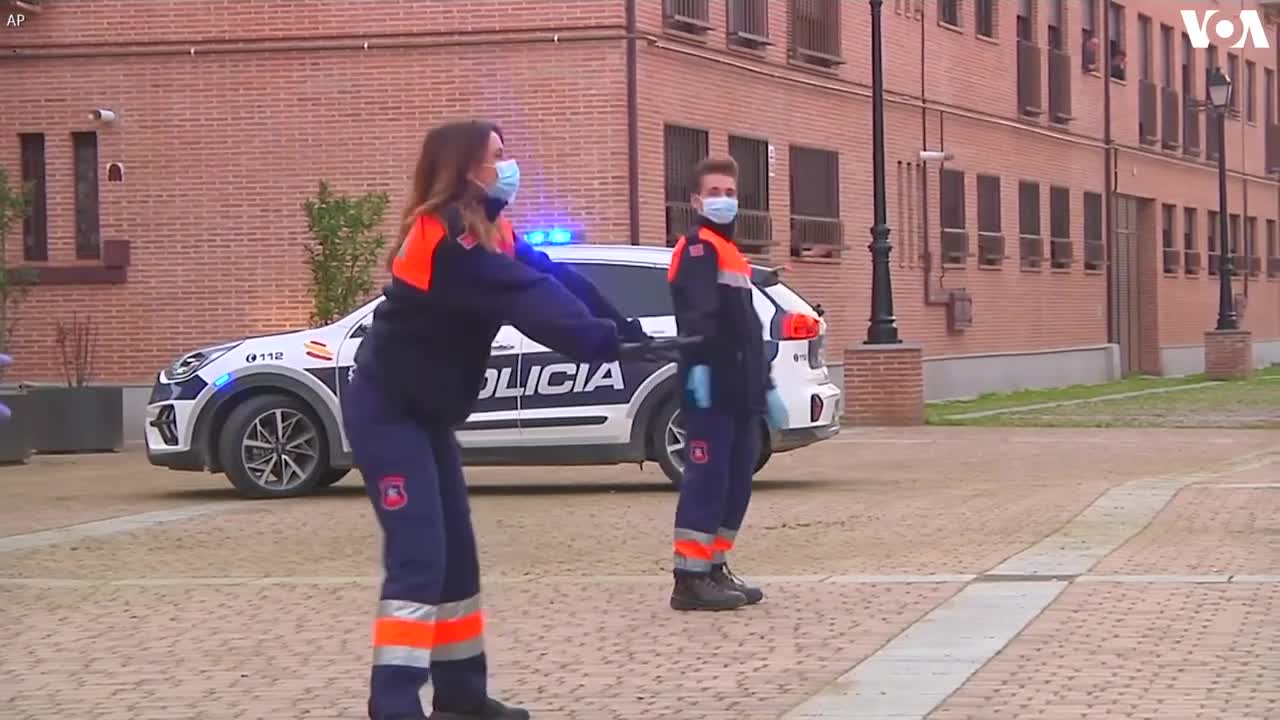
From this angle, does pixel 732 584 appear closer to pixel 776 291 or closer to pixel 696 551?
pixel 696 551

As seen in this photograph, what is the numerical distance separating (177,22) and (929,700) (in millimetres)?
18298

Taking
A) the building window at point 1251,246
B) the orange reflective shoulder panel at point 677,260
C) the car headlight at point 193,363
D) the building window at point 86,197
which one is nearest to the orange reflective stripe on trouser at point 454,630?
the orange reflective shoulder panel at point 677,260

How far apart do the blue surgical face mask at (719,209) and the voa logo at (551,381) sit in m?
5.64

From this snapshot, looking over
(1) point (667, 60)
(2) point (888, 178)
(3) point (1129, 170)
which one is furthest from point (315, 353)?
(3) point (1129, 170)

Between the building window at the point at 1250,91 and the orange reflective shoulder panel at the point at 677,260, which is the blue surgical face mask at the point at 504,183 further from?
the building window at the point at 1250,91

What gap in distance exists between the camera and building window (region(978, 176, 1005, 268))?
3238 cm

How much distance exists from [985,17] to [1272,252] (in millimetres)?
19337

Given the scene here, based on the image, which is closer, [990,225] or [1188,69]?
[990,225]

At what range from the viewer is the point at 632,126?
22.7 m

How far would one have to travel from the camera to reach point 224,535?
1271 centimetres

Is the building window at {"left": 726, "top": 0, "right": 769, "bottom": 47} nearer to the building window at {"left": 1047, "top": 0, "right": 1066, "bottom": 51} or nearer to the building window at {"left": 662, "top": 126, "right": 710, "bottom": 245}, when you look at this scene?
the building window at {"left": 662, "top": 126, "right": 710, "bottom": 245}

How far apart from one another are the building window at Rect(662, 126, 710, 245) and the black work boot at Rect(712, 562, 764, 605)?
14497 mm

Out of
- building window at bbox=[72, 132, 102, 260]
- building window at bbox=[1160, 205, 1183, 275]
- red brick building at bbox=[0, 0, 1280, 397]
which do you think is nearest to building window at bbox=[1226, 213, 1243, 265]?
building window at bbox=[1160, 205, 1183, 275]

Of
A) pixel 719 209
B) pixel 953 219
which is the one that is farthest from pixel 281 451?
pixel 953 219
